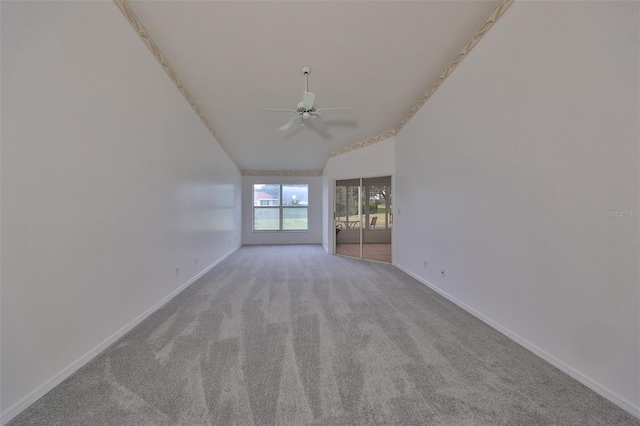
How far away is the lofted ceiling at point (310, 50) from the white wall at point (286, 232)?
3.45 meters

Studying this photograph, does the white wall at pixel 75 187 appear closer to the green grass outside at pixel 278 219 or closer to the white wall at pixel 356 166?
the white wall at pixel 356 166

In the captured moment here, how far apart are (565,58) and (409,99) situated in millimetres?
2316

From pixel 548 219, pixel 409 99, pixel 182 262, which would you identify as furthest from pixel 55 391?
pixel 409 99

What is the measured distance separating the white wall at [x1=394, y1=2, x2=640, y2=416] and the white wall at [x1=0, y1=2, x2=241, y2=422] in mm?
3594

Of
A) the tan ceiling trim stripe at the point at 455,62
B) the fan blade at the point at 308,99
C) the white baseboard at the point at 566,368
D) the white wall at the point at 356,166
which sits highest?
the tan ceiling trim stripe at the point at 455,62

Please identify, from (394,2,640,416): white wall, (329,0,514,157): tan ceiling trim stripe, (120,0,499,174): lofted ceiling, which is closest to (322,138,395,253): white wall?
(329,0,514,157): tan ceiling trim stripe

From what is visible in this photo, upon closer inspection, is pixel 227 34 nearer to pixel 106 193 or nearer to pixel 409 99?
pixel 106 193

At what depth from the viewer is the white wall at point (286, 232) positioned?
7.87 metres

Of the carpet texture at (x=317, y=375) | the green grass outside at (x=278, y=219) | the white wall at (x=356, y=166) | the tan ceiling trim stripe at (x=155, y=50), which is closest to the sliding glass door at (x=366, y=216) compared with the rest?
the white wall at (x=356, y=166)

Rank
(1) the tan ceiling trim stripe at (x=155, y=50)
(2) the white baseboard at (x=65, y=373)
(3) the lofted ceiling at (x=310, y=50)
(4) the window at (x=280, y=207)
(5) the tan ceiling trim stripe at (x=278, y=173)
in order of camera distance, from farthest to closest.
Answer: (4) the window at (x=280, y=207) < (5) the tan ceiling trim stripe at (x=278, y=173) < (3) the lofted ceiling at (x=310, y=50) < (1) the tan ceiling trim stripe at (x=155, y=50) < (2) the white baseboard at (x=65, y=373)

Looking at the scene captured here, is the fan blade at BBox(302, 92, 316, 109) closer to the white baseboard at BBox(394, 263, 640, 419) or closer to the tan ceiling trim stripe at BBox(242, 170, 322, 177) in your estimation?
the white baseboard at BBox(394, 263, 640, 419)

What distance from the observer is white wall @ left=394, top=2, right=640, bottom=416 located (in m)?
1.41

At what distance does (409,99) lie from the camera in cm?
386

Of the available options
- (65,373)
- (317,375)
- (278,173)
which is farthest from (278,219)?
(317,375)
